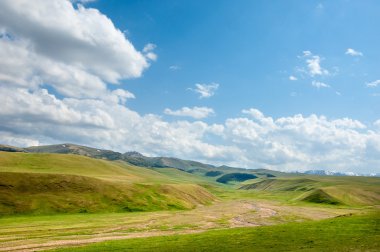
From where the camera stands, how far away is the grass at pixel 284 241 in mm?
41156

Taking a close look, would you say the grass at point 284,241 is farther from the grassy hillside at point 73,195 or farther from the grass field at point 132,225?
the grassy hillside at point 73,195

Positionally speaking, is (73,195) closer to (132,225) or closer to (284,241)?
(132,225)

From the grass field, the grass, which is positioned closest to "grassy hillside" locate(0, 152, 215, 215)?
the grass field

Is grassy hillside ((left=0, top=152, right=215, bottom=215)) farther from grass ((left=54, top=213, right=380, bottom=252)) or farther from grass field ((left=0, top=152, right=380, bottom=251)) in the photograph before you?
grass ((left=54, top=213, right=380, bottom=252))

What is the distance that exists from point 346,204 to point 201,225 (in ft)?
485

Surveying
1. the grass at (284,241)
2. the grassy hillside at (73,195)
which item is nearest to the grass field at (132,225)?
the grassy hillside at (73,195)

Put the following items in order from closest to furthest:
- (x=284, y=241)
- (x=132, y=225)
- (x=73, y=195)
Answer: (x=284, y=241) < (x=132, y=225) < (x=73, y=195)

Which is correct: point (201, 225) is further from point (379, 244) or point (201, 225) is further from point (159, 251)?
point (379, 244)

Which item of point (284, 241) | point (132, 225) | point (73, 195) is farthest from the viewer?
point (73, 195)

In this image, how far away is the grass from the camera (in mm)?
41156

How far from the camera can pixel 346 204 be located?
197500 millimetres

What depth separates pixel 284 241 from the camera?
45.9 m

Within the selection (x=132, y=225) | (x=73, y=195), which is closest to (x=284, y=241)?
(x=132, y=225)

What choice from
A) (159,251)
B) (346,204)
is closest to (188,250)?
(159,251)
